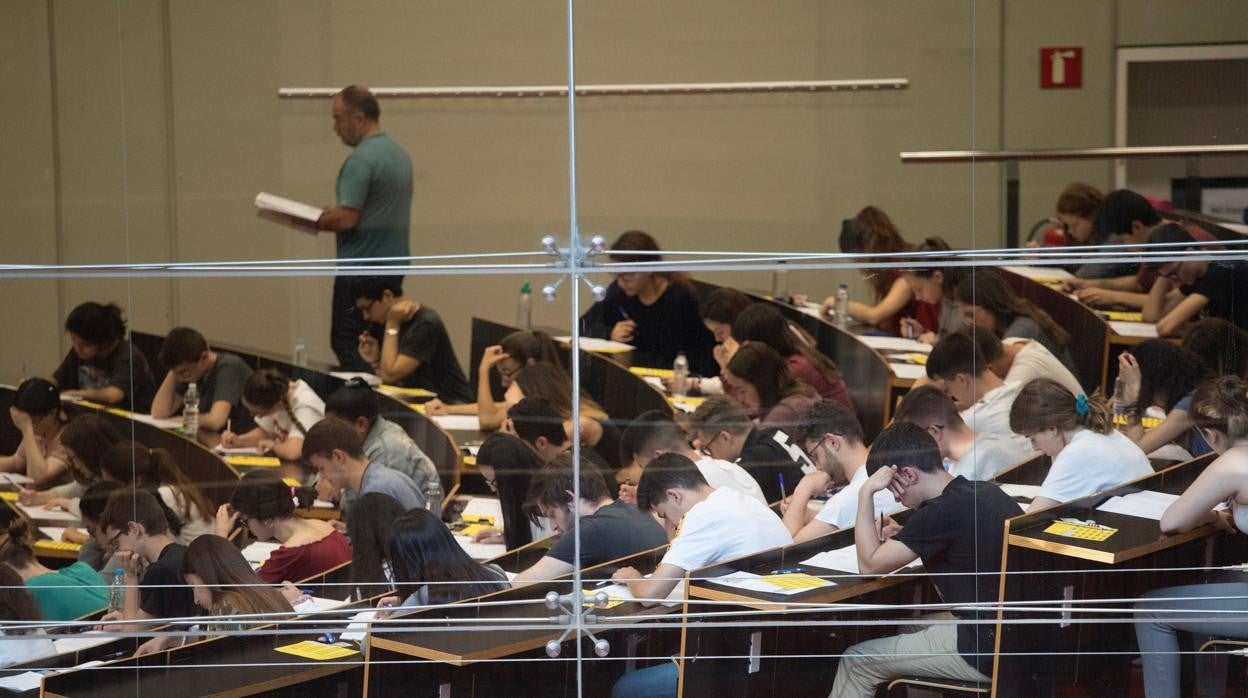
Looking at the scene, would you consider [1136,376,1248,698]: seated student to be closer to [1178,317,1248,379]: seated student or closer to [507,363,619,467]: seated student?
[1178,317,1248,379]: seated student

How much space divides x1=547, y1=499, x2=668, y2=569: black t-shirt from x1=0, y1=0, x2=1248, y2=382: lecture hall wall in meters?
0.38

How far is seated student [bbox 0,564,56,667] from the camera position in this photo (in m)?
2.60

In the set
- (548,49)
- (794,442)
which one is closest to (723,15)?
(548,49)

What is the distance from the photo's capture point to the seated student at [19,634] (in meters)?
2.60

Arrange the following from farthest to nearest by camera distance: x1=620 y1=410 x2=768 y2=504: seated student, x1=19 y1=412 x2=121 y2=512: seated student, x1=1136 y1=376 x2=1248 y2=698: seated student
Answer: x1=19 y1=412 x2=121 y2=512: seated student < x1=620 y1=410 x2=768 y2=504: seated student < x1=1136 y1=376 x2=1248 y2=698: seated student

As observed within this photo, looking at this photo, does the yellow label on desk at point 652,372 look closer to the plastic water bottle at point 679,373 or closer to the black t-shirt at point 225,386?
the plastic water bottle at point 679,373

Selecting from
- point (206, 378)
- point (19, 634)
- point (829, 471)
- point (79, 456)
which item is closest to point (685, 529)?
point (829, 471)

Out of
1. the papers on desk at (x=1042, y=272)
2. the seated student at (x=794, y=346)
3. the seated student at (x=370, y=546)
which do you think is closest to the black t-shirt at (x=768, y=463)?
the seated student at (x=794, y=346)

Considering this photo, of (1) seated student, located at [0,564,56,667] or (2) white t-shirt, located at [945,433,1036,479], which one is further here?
(1) seated student, located at [0,564,56,667]

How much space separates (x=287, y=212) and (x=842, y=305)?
1049 mm

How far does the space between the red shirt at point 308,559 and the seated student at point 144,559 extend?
18 cm

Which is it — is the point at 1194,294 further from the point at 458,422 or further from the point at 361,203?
the point at 361,203

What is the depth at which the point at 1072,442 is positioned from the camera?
2.48m

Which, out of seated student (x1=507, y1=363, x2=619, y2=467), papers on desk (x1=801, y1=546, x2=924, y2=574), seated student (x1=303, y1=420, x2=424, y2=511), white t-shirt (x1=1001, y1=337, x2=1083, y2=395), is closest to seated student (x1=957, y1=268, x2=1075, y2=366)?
white t-shirt (x1=1001, y1=337, x2=1083, y2=395)
